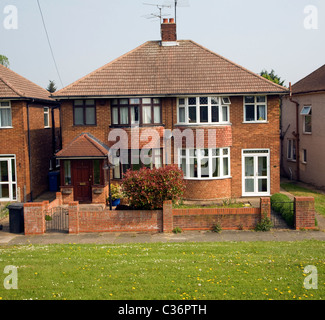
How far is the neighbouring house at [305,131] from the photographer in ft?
82.5

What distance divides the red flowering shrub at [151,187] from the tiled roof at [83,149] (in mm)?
4102

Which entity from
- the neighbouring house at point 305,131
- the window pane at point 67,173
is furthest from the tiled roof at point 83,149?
the neighbouring house at point 305,131

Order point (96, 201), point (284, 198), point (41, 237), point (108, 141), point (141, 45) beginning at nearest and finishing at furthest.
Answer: point (41, 237) → point (284, 198) → point (96, 201) → point (108, 141) → point (141, 45)

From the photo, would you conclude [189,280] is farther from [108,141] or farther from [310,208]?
[108,141]

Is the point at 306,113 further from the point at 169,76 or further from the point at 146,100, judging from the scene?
the point at 146,100

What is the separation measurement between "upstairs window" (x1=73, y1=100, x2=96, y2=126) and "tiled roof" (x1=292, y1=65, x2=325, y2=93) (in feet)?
40.3

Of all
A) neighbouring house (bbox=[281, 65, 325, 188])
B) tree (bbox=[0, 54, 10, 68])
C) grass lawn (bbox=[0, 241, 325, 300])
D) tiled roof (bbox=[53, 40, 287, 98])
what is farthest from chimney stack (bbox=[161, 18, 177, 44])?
tree (bbox=[0, 54, 10, 68])

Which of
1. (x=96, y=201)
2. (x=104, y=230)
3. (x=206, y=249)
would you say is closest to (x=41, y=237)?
(x=104, y=230)

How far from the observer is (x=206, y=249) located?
42.9ft

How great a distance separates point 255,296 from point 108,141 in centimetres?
1389

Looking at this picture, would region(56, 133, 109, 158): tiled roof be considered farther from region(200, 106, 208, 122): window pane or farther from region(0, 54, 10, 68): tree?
region(0, 54, 10, 68): tree

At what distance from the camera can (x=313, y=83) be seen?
2677 cm

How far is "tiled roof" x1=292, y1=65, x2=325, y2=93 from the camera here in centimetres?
2545

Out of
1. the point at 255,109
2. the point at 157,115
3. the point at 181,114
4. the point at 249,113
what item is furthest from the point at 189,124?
the point at 255,109
